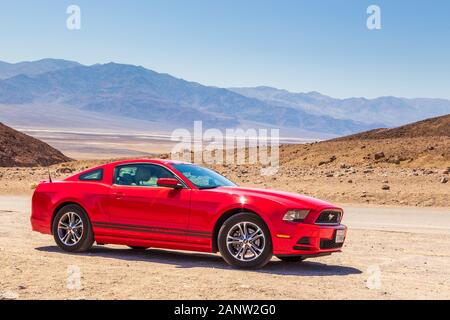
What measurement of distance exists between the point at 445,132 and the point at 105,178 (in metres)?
33.8

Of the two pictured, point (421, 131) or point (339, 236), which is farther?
point (421, 131)

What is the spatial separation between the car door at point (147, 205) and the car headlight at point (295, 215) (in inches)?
53.5

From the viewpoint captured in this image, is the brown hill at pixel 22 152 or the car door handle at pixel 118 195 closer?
the car door handle at pixel 118 195

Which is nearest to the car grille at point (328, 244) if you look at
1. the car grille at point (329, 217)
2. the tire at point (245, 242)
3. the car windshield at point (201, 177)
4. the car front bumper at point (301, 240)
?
the car front bumper at point (301, 240)

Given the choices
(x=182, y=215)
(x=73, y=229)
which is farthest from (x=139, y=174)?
(x=73, y=229)

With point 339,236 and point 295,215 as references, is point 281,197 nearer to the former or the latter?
point 295,215

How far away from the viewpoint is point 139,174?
10.9 metres

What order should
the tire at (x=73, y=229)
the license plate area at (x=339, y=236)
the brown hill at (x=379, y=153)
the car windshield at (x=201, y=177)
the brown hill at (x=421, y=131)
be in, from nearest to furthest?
the license plate area at (x=339, y=236), the car windshield at (x=201, y=177), the tire at (x=73, y=229), the brown hill at (x=379, y=153), the brown hill at (x=421, y=131)

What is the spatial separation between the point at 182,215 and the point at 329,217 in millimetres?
1961

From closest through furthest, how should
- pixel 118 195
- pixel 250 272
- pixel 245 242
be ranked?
pixel 250 272, pixel 245 242, pixel 118 195

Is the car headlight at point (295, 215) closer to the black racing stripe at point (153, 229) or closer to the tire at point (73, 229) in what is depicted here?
the black racing stripe at point (153, 229)

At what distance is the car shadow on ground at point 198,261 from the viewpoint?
9.81 m
